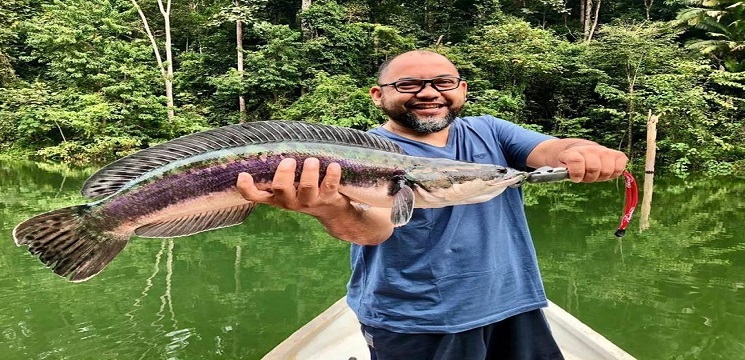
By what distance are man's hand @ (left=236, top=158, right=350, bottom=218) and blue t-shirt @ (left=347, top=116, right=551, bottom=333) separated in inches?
13.3

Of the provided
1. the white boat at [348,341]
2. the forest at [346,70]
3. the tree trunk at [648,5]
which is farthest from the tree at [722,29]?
the white boat at [348,341]

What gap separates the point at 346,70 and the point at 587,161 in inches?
715

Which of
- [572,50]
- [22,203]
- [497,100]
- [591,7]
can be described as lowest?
[22,203]

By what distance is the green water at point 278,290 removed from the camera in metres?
4.97

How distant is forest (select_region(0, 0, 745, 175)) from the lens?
1691cm

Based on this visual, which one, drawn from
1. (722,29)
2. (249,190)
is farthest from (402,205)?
(722,29)

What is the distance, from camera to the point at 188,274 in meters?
6.84

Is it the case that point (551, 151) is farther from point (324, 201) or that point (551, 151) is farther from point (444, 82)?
point (324, 201)

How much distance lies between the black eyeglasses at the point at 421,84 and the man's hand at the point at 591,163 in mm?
498

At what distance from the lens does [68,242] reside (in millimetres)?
1529

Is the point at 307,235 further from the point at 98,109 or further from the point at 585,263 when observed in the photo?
the point at 98,109

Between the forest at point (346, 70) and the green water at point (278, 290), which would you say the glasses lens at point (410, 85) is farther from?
the forest at point (346, 70)

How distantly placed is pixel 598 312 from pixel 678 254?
2.78m

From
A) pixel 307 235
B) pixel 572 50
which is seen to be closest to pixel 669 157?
pixel 572 50
